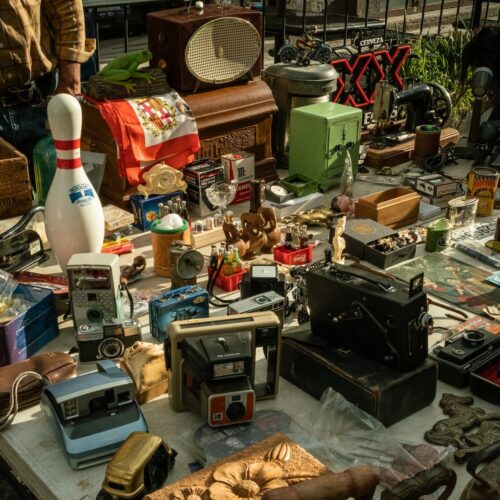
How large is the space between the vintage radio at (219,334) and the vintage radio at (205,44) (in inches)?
66.6

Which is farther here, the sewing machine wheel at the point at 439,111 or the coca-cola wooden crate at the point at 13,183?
the sewing machine wheel at the point at 439,111

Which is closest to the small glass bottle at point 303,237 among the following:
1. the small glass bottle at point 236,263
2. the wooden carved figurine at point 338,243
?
the wooden carved figurine at point 338,243

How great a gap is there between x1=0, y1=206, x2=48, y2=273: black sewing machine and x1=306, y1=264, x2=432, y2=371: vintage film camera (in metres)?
1.15

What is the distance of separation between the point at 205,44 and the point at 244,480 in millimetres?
2250

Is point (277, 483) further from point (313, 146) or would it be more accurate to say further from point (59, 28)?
point (59, 28)

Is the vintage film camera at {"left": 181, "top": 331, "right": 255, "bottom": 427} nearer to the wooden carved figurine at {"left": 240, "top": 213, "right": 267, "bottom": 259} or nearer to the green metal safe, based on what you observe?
the wooden carved figurine at {"left": 240, "top": 213, "right": 267, "bottom": 259}

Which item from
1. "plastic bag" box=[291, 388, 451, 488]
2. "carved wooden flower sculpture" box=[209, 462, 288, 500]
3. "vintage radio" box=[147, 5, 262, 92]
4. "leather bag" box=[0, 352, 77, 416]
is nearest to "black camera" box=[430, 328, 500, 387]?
"plastic bag" box=[291, 388, 451, 488]

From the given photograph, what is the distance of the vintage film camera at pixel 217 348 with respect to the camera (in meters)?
1.98

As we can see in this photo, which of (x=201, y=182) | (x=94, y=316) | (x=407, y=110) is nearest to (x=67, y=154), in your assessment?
(x=94, y=316)

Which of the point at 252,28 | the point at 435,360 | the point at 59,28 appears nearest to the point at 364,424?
the point at 435,360

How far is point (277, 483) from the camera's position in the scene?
1741 millimetres

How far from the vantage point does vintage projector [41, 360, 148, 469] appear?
191cm

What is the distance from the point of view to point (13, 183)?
3156 millimetres

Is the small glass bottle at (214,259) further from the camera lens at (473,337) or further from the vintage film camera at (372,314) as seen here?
the camera lens at (473,337)
